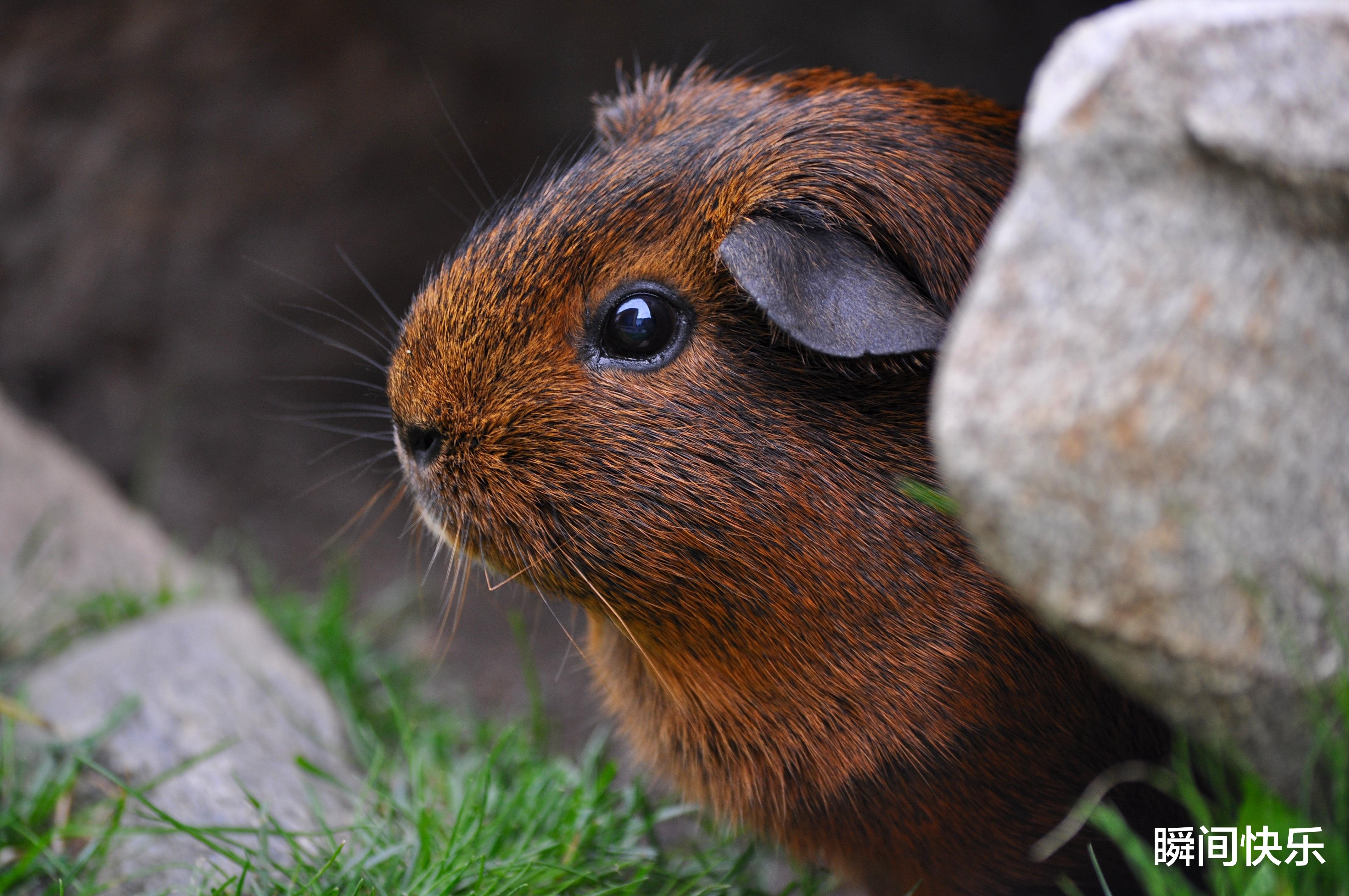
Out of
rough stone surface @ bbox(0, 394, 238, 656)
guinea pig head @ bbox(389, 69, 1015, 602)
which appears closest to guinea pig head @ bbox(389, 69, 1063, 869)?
guinea pig head @ bbox(389, 69, 1015, 602)

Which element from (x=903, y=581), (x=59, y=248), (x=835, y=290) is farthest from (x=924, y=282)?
(x=59, y=248)

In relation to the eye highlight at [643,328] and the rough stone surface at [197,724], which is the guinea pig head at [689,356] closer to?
the eye highlight at [643,328]

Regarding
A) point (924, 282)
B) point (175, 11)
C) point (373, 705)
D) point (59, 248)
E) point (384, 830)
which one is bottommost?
point (373, 705)

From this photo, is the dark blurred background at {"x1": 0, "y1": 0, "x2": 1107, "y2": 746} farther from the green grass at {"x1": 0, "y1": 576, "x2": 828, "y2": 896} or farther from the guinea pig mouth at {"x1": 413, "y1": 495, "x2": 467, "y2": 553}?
the guinea pig mouth at {"x1": 413, "y1": 495, "x2": 467, "y2": 553}

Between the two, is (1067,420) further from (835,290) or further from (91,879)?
(91,879)

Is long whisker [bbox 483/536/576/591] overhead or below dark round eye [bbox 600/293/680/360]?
below
